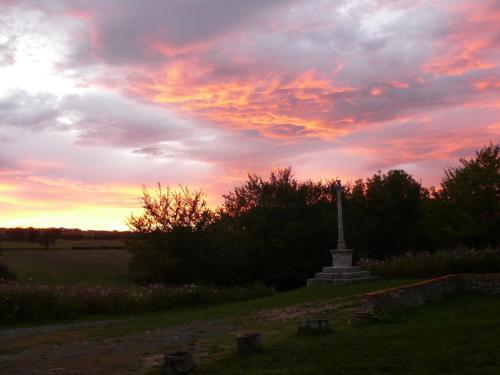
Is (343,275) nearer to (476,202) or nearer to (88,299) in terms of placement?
(88,299)

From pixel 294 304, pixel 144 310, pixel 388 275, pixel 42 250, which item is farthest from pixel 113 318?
pixel 42 250

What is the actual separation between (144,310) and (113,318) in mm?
2111

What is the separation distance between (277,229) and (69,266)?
22664 millimetres

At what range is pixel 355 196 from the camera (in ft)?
190

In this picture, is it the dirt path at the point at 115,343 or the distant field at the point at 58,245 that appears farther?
the distant field at the point at 58,245

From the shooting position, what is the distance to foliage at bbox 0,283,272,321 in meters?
19.5

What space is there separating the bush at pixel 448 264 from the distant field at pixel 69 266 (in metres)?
22.5

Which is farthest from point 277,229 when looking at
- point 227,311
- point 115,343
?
point 115,343

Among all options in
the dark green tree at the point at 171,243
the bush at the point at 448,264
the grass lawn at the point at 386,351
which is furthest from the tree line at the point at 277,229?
the grass lawn at the point at 386,351

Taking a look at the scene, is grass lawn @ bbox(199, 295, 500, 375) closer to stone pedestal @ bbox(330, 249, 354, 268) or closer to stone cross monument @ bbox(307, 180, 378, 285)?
stone cross monument @ bbox(307, 180, 378, 285)

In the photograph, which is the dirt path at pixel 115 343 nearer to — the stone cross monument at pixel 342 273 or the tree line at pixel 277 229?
the stone cross monument at pixel 342 273

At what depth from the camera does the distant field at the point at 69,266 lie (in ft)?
141

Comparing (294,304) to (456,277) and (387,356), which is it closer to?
(456,277)

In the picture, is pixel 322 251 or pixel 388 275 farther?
pixel 322 251
